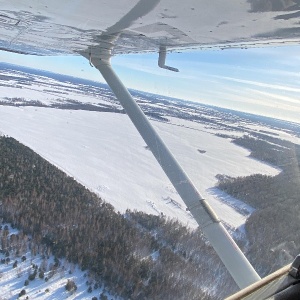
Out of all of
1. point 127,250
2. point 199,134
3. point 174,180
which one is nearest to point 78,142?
point 199,134

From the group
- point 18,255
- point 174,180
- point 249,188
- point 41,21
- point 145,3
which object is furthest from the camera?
point 249,188

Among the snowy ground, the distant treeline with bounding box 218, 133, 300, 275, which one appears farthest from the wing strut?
the snowy ground

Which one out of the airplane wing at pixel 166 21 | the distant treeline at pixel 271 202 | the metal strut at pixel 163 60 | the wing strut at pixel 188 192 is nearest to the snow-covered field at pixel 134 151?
the distant treeline at pixel 271 202

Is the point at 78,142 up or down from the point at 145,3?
down

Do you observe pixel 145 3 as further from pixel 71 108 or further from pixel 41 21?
pixel 71 108

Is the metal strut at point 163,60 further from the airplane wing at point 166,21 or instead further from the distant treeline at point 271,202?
the distant treeline at point 271,202

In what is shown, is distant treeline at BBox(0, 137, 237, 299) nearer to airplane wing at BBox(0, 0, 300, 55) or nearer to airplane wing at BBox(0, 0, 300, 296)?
airplane wing at BBox(0, 0, 300, 296)

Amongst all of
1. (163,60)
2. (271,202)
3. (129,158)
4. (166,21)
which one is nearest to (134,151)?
(129,158)
